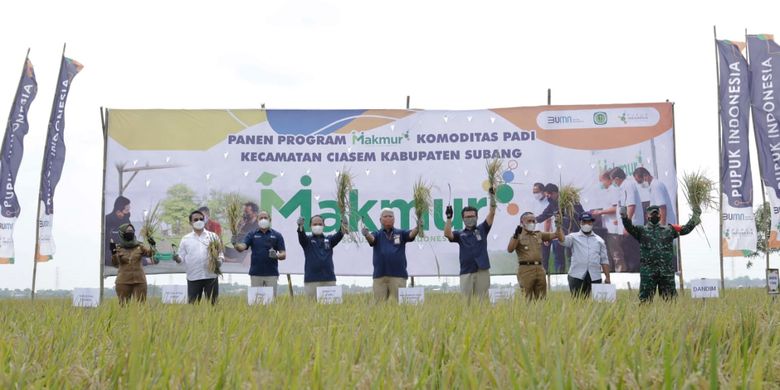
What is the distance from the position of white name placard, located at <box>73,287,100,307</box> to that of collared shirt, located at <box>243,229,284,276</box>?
234cm

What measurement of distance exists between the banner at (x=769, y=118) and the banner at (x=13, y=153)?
46.7 ft

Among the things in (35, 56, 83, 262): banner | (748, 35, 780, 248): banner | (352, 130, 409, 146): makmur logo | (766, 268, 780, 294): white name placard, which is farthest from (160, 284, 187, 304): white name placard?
(748, 35, 780, 248): banner

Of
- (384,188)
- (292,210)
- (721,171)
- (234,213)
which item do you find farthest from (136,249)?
(721,171)

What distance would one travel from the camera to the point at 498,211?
1338 centimetres

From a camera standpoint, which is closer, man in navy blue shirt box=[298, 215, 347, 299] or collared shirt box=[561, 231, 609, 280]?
man in navy blue shirt box=[298, 215, 347, 299]

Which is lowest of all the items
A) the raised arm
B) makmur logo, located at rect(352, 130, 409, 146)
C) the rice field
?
the rice field

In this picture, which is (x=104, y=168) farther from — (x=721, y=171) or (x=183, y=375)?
(x=183, y=375)

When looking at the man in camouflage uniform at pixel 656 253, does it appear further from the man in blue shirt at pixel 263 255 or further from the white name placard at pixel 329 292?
the man in blue shirt at pixel 263 255

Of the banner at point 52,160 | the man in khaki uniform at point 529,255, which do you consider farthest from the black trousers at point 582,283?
the banner at point 52,160

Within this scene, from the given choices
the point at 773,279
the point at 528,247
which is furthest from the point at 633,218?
the point at 528,247

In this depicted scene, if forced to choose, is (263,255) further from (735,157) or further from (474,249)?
(735,157)

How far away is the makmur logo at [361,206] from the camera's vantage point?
1348 cm

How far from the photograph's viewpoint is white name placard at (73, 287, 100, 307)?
7938mm

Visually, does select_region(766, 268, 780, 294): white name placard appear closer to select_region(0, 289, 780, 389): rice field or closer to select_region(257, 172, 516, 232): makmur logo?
select_region(257, 172, 516, 232): makmur logo
